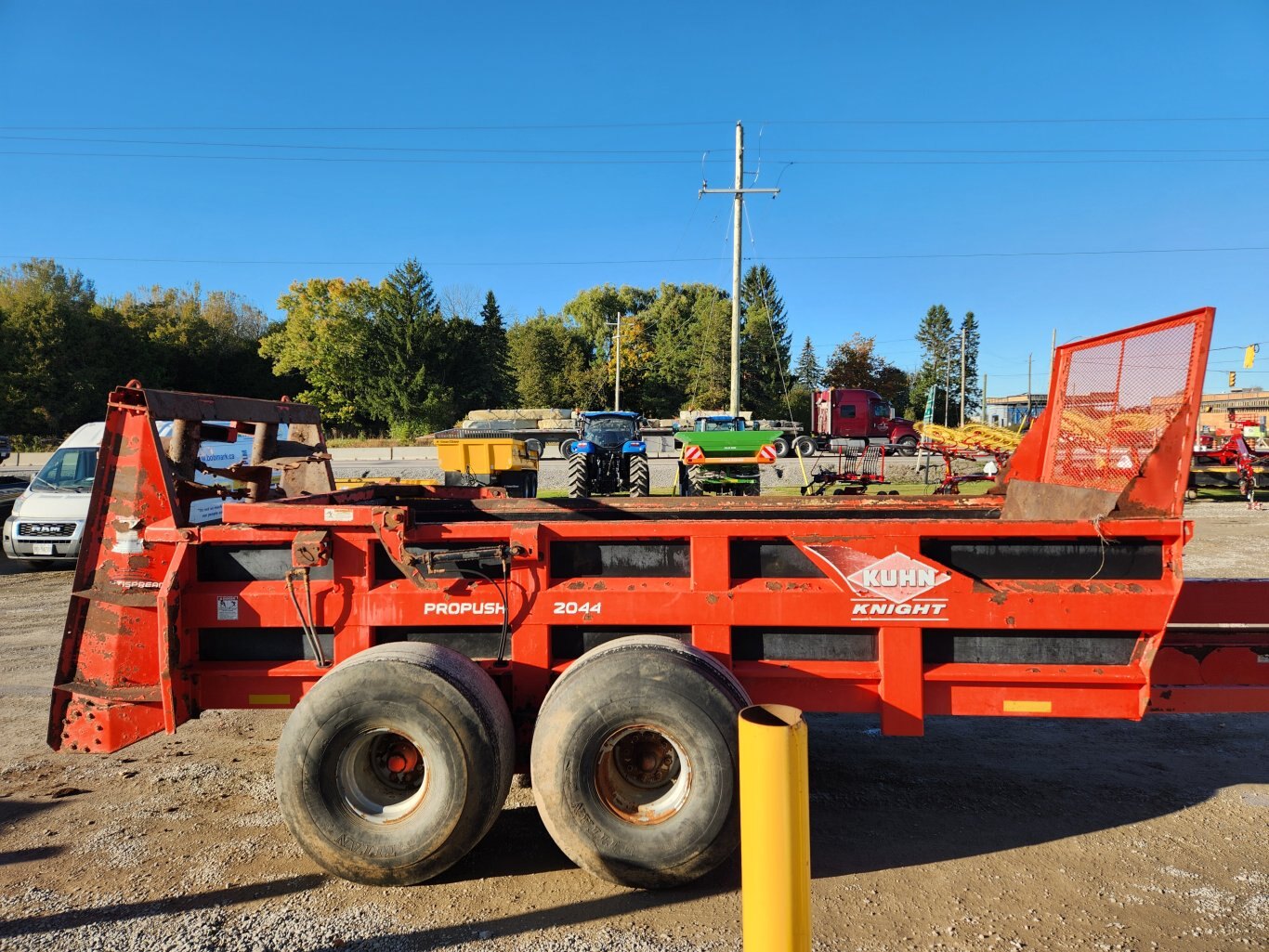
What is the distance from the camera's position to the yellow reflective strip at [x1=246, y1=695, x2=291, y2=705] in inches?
144

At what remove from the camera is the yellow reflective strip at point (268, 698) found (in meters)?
3.65

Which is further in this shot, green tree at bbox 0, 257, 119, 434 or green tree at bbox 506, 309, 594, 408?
green tree at bbox 506, 309, 594, 408

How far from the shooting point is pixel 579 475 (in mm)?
16484

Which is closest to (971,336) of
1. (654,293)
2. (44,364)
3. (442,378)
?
(654,293)

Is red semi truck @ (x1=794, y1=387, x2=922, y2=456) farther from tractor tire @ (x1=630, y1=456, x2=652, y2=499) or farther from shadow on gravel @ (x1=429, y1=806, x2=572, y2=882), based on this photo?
shadow on gravel @ (x1=429, y1=806, x2=572, y2=882)

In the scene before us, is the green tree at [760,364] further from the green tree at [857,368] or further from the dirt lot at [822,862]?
the dirt lot at [822,862]

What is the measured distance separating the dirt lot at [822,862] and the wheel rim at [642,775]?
0.36 m

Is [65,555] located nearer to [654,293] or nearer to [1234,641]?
[1234,641]

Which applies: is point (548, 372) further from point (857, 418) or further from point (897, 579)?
point (897, 579)

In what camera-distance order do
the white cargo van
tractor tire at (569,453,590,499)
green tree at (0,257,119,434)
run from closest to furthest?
the white cargo van → tractor tire at (569,453,590,499) → green tree at (0,257,119,434)

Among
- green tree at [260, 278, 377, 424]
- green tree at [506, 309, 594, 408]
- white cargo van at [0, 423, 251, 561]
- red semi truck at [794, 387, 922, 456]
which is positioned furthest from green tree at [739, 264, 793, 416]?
white cargo van at [0, 423, 251, 561]

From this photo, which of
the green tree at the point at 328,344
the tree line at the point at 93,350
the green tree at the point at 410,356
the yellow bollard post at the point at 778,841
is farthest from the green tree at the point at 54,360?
the yellow bollard post at the point at 778,841

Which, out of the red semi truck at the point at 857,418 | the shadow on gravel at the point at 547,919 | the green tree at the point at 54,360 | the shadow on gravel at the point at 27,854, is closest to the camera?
the shadow on gravel at the point at 547,919

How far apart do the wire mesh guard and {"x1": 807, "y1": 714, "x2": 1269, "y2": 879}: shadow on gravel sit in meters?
1.69
